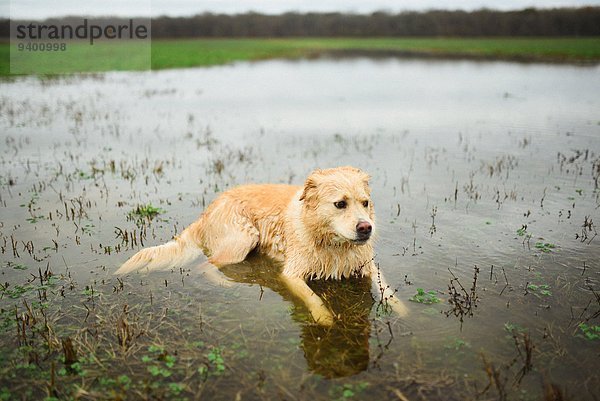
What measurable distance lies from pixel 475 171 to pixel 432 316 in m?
6.87

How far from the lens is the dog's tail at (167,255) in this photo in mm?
6336

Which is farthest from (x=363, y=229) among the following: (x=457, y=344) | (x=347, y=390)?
(x=347, y=390)

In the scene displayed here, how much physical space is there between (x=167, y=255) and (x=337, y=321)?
2789mm

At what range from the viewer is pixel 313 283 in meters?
6.18

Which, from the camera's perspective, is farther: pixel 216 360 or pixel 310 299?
pixel 310 299

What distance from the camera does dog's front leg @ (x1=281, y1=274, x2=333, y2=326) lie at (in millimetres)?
5198

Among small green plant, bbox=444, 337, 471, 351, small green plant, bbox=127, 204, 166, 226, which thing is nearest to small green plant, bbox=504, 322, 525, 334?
small green plant, bbox=444, 337, 471, 351

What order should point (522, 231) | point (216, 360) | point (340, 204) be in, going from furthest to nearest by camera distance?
point (522, 231)
point (340, 204)
point (216, 360)

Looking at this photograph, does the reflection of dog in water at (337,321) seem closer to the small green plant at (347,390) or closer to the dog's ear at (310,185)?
the small green plant at (347,390)

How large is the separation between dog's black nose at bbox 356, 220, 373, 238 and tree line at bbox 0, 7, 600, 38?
96.8m

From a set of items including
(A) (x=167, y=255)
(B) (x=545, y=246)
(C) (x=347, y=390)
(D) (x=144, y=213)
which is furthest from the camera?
(D) (x=144, y=213)

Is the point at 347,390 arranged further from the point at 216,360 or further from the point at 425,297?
the point at 425,297

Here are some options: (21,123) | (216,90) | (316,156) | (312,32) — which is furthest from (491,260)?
(312,32)

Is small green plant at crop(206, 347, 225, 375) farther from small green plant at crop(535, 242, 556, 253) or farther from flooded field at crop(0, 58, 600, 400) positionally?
small green plant at crop(535, 242, 556, 253)
